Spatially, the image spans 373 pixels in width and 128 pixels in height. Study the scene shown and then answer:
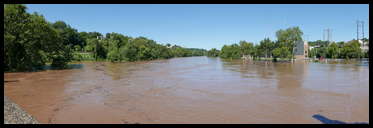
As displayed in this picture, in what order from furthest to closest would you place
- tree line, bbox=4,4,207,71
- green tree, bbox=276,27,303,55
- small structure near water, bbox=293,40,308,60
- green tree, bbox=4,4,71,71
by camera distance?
small structure near water, bbox=293,40,308,60 < green tree, bbox=276,27,303,55 < green tree, bbox=4,4,71,71 < tree line, bbox=4,4,207,71

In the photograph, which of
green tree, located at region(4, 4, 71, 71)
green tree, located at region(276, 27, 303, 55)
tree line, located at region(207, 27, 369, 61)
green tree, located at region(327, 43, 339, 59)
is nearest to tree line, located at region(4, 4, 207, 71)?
green tree, located at region(4, 4, 71, 71)

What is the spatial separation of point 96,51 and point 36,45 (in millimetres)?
36665

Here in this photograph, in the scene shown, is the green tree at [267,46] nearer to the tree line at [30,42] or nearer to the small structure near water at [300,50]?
the small structure near water at [300,50]

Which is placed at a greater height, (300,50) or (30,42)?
(300,50)

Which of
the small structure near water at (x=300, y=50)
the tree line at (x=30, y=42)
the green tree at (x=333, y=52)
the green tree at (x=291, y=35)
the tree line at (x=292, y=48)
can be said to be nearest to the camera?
the tree line at (x=30, y=42)

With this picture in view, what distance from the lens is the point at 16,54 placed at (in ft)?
53.3

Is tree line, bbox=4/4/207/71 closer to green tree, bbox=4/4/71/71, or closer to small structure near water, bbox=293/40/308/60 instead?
green tree, bbox=4/4/71/71

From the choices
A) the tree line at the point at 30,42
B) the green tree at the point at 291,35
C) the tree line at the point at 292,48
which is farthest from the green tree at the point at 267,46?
the tree line at the point at 30,42

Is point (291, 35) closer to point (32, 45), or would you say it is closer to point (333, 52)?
point (333, 52)

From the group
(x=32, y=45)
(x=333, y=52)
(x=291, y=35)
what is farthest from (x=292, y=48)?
(x=32, y=45)

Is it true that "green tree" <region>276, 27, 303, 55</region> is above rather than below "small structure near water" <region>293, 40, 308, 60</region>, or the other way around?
above

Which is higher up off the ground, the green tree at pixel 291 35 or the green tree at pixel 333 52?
the green tree at pixel 291 35

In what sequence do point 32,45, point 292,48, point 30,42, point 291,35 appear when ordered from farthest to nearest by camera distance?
point 291,35, point 292,48, point 32,45, point 30,42

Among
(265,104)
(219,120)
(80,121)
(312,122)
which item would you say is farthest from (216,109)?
(80,121)
